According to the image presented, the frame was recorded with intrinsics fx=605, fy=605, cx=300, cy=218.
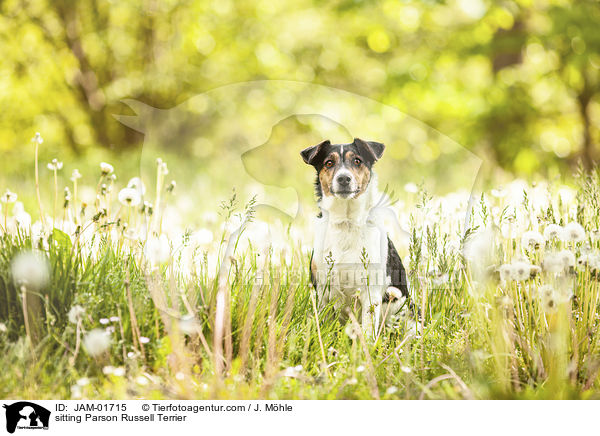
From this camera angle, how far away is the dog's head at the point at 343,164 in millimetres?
2225

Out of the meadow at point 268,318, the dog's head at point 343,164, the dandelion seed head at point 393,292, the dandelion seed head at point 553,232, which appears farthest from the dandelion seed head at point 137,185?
the dandelion seed head at point 553,232

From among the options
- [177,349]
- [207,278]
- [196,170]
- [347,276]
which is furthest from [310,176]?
[196,170]

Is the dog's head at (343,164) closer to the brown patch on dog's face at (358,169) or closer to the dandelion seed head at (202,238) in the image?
the brown patch on dog's face at (358,169)

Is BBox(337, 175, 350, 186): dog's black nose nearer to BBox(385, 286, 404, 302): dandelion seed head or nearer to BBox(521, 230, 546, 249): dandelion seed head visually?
BBox(385, 286, 404, 302): dandelion seed head

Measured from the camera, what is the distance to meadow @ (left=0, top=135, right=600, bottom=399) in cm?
201

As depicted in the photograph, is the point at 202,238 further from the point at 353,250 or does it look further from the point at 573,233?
the point at 573,233

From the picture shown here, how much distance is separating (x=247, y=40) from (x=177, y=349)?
570 centimetres

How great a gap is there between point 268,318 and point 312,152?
2.14 feet

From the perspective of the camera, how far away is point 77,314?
201 cm

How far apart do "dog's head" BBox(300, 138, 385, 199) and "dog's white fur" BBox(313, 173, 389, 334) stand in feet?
0.14

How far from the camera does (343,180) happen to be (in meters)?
2.21

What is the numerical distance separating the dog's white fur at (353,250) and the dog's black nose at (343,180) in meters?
0.08
